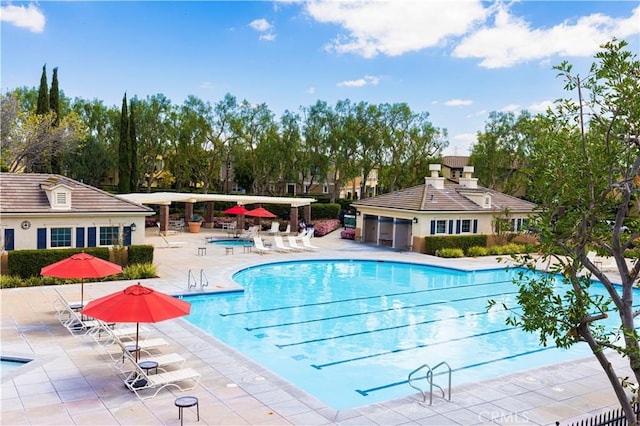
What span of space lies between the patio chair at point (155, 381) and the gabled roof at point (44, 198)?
1346 cm

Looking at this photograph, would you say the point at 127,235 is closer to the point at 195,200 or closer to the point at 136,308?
the point at 136,308

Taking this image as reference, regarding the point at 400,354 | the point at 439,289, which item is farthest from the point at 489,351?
the point at 439,289

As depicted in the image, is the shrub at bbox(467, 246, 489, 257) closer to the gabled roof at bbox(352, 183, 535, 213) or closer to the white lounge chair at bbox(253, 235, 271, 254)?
the gabled roof at bbox(352, 183, 535, 213)

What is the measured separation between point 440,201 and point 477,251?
3976mm

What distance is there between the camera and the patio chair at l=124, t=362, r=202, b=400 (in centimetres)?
1093

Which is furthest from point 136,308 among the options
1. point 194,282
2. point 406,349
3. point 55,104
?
point 55,104

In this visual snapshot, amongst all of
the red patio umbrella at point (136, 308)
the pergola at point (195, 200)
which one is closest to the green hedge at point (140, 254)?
the pergola at point (195, 200)

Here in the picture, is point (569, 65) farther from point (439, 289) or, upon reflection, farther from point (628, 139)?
point (439, 289)

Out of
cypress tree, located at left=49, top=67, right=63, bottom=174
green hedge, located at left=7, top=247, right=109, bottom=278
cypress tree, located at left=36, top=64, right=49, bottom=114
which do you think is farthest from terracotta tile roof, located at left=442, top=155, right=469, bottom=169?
green hedge, located at left=7, top=247, right=109, bottom=278

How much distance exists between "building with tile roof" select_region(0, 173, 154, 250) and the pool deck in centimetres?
706

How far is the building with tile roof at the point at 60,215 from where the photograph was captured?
22078 millimetres

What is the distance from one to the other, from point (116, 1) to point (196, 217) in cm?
2324

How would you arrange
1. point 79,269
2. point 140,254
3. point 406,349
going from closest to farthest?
point 79,269
point 406,349
point 140,254

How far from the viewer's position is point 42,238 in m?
22.6
